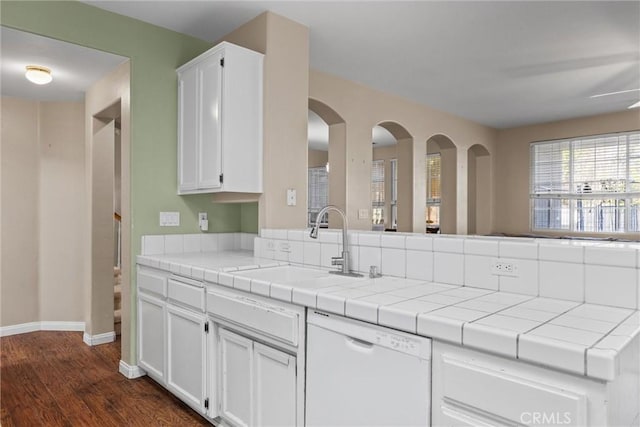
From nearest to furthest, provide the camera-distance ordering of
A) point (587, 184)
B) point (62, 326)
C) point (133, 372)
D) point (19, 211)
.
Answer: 1. point (133, 372)
2. point (19, 211)
3. point (62, 326)
4. point (587, 184)

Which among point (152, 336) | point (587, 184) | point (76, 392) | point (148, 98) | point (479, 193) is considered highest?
point (148, 98)

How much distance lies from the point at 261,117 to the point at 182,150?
700mm

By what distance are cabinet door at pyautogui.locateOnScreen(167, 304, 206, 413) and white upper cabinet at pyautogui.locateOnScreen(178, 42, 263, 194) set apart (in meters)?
0.86

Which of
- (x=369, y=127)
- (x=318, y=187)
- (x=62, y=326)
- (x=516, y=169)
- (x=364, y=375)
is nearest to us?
(x=364, y=375)

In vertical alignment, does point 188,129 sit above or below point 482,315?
above

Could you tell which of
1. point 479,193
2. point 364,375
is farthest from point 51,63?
point 479,193

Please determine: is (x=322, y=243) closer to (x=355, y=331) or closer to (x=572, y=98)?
(x=355, y=331)

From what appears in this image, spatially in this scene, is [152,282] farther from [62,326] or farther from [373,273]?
[62,326]

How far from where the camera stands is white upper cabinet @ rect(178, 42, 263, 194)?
263 cm

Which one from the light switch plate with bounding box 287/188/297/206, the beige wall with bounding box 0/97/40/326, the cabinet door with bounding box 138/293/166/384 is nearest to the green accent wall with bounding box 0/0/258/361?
the cabinet door with bounding box 138/293/166/384

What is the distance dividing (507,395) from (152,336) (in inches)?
90.3

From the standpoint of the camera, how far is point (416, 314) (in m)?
1.25

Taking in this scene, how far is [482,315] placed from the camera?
1241 mm

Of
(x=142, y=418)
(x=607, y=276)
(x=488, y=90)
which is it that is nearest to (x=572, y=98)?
(x=488, y=90)
